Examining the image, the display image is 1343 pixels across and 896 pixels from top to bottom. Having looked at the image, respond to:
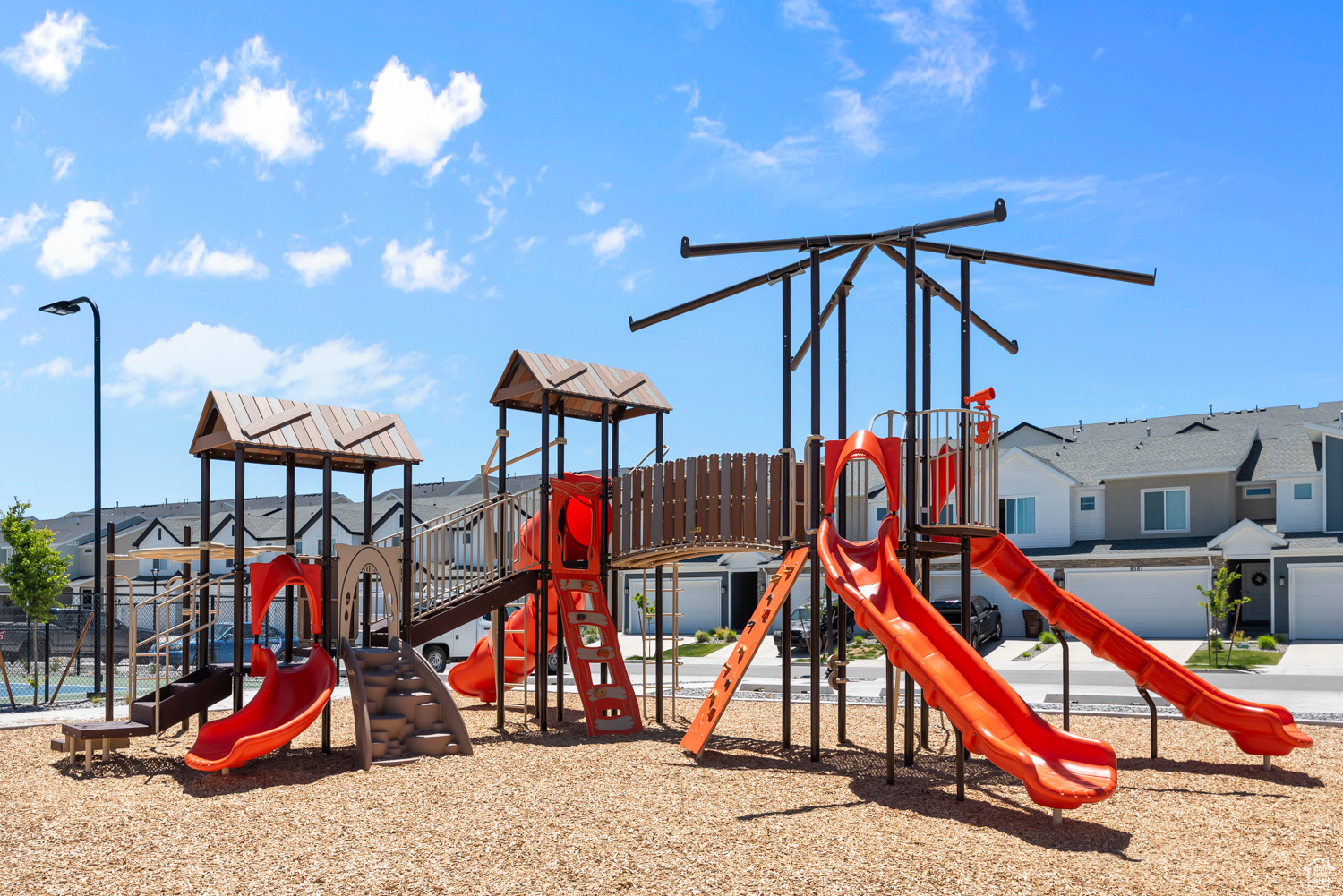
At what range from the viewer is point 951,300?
511 inches

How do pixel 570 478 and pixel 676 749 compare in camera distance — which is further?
pixel 570 478

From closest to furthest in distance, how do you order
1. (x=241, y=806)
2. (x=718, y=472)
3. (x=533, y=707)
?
(x=241, y=806), (x=718, y=472), (x=533, y=707)

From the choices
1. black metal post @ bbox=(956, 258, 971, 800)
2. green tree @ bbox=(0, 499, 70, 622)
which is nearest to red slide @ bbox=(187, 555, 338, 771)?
black metal post @ bbox=(956, 258, 971, 800)

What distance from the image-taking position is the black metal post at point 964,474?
388 inches

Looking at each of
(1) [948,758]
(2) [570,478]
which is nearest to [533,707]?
(2) [570,478]

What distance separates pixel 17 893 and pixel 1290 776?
1100cm

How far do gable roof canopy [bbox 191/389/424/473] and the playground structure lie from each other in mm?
32

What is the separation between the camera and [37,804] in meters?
9.33

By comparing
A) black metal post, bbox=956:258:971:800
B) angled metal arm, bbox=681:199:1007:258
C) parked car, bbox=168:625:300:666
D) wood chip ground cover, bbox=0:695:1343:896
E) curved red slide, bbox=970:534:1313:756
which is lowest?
parked car, bbox=168:625:300:666

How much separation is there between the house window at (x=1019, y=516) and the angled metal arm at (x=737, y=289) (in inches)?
893

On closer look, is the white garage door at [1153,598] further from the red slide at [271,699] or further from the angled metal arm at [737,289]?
the red slide at [271,699]

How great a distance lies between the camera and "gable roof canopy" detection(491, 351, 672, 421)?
14.5 m

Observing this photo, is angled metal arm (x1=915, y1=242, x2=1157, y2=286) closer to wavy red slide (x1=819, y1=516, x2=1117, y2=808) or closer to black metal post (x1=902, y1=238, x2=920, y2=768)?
black metal post (x1=902, y1=238, x2=920, y2=768)

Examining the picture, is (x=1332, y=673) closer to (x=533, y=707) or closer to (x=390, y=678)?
(x=533, y=707)
